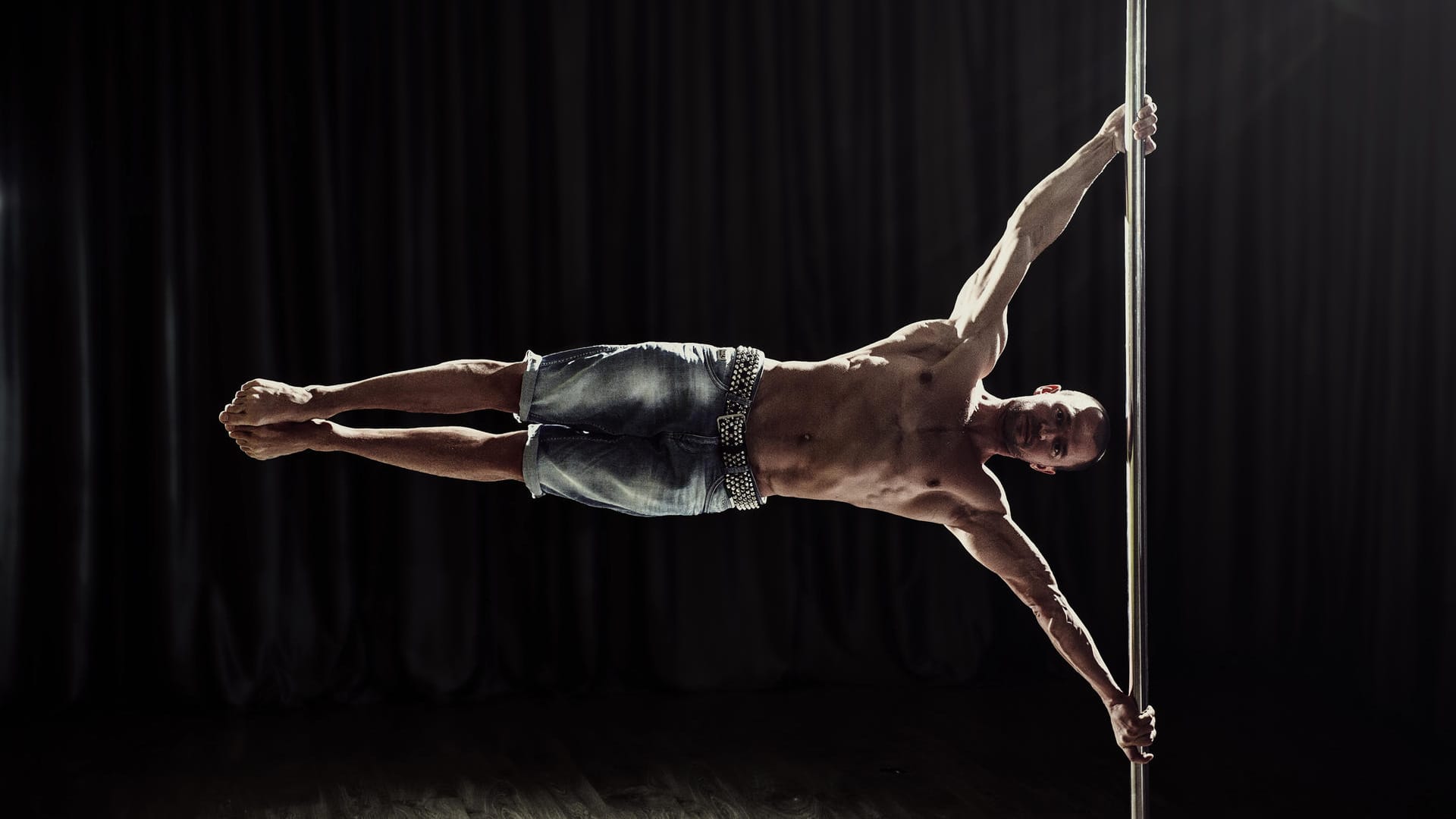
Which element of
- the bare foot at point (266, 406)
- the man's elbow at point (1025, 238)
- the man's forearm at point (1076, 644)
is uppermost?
the man's elbow at point (1025, 238)

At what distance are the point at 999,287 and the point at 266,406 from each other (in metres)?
1.70

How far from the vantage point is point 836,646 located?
4.56 meters

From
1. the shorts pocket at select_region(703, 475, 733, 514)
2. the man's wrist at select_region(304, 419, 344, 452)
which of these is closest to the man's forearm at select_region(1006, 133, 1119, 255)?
the shorts pocket at select_region(703, 475, 733, 514)

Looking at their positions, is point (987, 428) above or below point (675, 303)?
below

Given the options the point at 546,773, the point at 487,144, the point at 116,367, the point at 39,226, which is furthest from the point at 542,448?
the point at 39,226

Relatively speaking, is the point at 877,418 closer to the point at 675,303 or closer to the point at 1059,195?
the point at 1059,195

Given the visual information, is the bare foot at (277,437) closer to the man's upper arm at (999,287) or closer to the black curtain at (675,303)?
the man's upper arm at (999,287)

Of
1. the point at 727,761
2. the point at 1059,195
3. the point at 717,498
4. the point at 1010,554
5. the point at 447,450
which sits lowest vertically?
the point at 727,761

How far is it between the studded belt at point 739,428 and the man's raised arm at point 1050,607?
1.90ft

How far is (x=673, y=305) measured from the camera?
444 centimetres

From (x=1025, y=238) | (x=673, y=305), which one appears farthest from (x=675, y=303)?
(x=1025, y=238)

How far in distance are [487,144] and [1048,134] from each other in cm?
231

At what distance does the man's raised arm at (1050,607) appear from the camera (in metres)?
2.53

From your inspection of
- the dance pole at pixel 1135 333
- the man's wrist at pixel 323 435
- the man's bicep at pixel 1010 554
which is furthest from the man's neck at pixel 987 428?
the man's wrist at pixel 323 435
